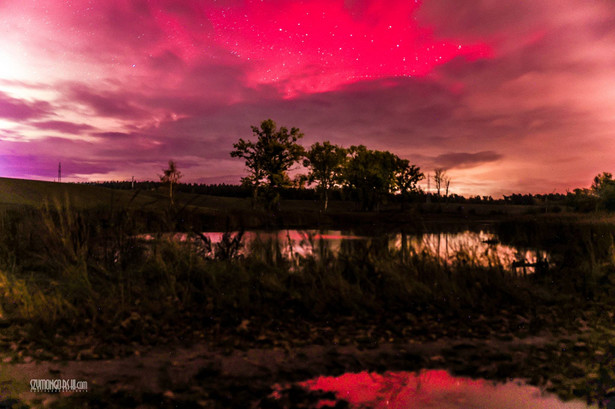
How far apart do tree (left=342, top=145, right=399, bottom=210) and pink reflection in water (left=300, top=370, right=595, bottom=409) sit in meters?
66.1

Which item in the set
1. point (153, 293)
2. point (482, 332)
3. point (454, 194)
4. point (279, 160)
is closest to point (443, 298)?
point (482, 332)

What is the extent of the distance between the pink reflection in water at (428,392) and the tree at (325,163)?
221 ft

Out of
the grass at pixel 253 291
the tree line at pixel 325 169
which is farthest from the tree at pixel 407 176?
the grass at pixel 253 291

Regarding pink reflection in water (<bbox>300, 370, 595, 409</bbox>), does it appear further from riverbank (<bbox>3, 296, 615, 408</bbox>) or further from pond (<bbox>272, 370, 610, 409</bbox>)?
riverbank (<bbox>3, 296, 615, 408</bbox>)

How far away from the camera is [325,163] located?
72.6m

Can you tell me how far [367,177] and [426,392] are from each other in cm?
7227

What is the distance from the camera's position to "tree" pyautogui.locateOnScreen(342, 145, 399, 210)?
72188 millimetres

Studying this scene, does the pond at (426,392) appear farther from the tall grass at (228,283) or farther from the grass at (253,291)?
the tall grass at (228,283)

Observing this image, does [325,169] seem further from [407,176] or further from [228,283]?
[228,283]

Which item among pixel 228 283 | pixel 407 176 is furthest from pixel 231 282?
pixel 407 176

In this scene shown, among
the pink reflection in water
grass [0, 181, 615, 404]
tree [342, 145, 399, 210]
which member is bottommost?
the pink reflection in water

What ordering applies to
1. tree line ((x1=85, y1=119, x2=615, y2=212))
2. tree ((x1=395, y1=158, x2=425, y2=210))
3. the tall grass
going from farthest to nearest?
tree ((x1=395, y1=158, x2=425, y2=210)) < tree line ((x1=85, y1=119, x2=615, y2=212)) < the tall grass

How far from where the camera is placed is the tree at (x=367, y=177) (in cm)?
7219

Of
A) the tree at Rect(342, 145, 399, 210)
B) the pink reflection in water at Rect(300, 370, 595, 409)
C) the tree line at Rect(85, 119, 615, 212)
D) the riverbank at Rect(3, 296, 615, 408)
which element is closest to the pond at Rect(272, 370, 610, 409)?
the pink reflection in water at Rect(300, 370, 595, 409)
